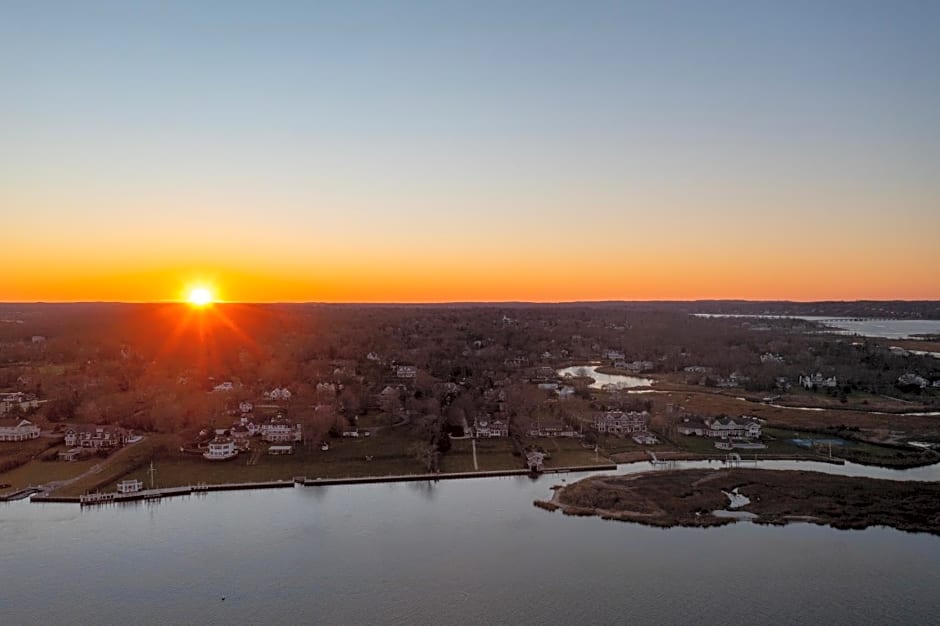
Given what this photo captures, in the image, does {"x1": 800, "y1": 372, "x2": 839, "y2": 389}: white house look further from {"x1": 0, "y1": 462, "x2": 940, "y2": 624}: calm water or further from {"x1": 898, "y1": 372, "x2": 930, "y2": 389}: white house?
{"x1": 0, "y1": 462, "x2": 940, "y2": 624}: calm water

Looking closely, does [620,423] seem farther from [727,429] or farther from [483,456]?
[483,456]

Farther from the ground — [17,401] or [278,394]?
[17,401]

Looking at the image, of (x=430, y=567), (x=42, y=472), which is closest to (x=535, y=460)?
(x=430, y=567)

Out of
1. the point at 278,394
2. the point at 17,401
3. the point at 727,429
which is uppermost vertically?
the point at 17,401

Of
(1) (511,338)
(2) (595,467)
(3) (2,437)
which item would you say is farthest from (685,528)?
(1) (511,338)

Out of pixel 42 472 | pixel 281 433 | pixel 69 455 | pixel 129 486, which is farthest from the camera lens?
pixel 281 433

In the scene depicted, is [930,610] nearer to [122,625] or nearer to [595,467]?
[595,467]

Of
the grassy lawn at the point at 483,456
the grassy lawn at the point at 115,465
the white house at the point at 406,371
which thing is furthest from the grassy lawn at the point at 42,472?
the white house at the point at 406,371
